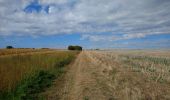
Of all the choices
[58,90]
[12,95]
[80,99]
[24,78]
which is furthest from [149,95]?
[24,78]

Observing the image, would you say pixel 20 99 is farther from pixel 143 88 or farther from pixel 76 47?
pixel 76 47

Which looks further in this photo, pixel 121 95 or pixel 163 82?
pixel 163 82

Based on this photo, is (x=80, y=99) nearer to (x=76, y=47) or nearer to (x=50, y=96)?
(x=50, y=96)

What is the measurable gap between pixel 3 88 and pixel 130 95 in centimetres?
560

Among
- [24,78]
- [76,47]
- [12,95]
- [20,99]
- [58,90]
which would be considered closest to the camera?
[20,99]

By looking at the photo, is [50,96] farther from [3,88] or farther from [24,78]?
[24,78]

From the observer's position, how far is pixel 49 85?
14062mm

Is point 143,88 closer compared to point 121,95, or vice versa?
point 121,95

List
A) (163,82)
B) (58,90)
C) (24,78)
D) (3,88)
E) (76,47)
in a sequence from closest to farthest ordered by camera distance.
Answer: (3,88)
(58,90)
(163,82)
(24,78)
(76,47)

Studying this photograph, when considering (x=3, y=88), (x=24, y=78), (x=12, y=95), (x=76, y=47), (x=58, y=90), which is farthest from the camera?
(x=76, y=47)

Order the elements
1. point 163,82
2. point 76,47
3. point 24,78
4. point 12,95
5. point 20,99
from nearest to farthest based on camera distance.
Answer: point 20,99
point 12,95
point 163,82
point 24,78
point 76,47

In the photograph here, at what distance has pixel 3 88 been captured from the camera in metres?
11.5

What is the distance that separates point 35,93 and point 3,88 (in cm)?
143

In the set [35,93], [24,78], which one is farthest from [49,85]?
[35,93]
